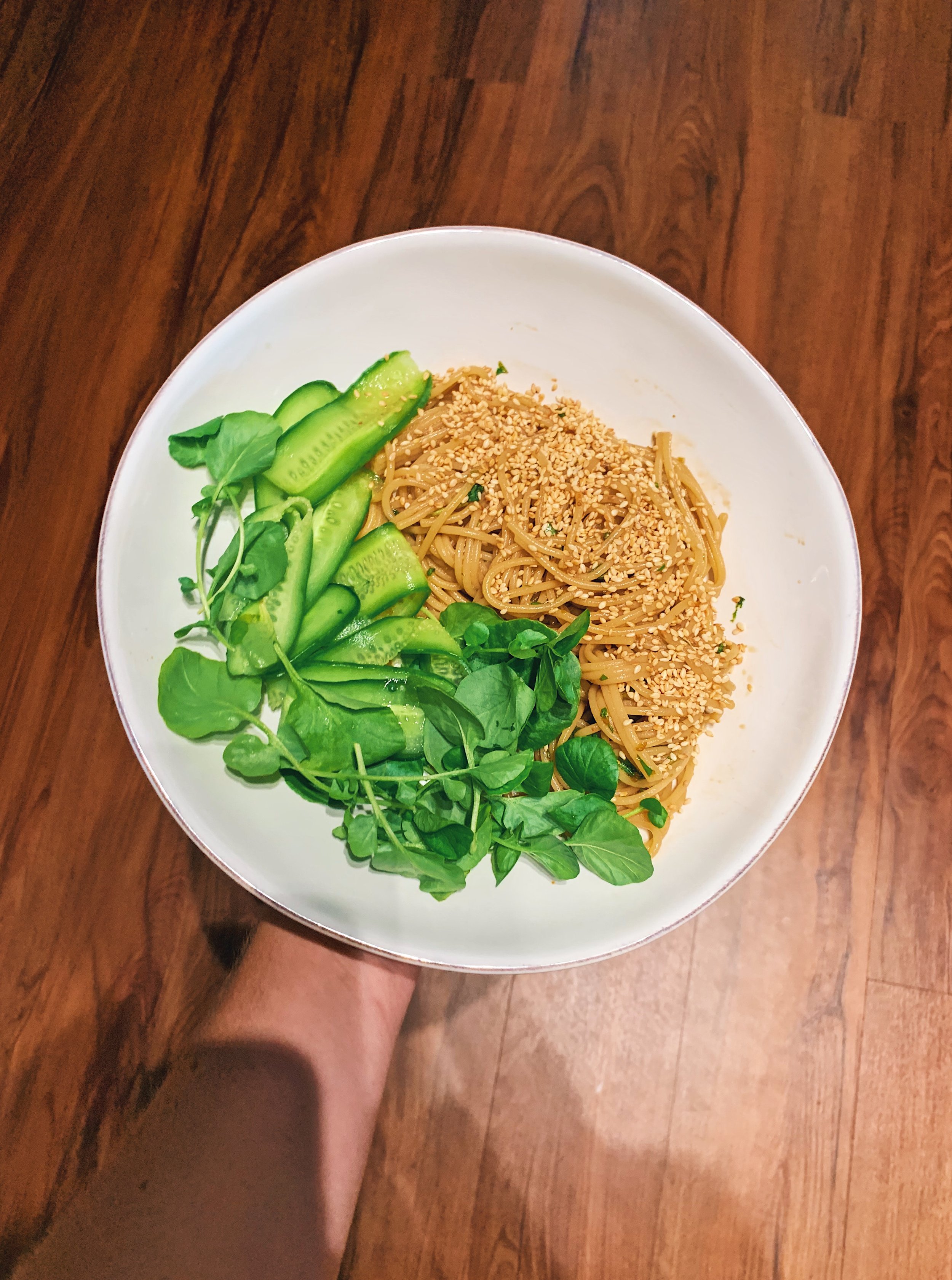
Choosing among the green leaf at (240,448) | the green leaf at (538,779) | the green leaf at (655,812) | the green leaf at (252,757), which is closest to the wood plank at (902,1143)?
the green leaf at (655,812)

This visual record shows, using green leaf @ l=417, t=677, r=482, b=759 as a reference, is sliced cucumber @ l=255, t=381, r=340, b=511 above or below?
above

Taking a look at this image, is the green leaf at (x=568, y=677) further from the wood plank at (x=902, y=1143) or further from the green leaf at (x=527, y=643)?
the wood plank at (x=902, y=1143)

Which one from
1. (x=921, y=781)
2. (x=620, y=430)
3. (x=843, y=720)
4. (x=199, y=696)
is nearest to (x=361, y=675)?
(x=199, y=696)

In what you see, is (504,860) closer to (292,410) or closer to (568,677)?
(568,677)

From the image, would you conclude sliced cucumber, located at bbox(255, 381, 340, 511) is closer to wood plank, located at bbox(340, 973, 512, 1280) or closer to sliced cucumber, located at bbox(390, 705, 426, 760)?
sliced cucumber, located at bbox(390, 705, 426, 760)

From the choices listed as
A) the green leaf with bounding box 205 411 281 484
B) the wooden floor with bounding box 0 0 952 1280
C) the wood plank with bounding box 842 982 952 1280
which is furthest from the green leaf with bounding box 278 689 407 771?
the wood plank with bounding box 842 982 952 1280

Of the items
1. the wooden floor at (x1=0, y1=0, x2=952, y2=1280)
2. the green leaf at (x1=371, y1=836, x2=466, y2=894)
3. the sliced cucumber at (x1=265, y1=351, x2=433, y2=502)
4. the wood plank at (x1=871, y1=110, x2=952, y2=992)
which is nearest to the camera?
the green leaf at (x1=371, y1=836, x2=466, y2=894)
